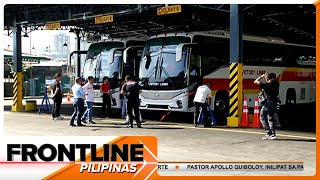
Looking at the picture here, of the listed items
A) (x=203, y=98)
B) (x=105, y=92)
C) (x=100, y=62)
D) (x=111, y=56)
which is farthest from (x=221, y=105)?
(x=100, y=62)

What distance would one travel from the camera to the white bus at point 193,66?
1606 cm

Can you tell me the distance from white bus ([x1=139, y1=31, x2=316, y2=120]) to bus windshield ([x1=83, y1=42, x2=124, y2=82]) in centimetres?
237

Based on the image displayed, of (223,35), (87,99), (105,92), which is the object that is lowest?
(87,99)

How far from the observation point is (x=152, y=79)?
54.8ft

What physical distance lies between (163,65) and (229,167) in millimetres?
9560

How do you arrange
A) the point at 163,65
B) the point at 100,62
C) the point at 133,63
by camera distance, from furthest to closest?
the point at 100,62 → the point at 133,63 → the point at 163,65

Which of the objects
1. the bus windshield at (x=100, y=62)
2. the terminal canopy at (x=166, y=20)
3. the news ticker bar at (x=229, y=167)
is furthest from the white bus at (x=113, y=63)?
the news ticker bar at (x=229, y=167)

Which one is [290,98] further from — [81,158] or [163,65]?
[81,158]

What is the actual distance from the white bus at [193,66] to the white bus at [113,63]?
1743 millimetres

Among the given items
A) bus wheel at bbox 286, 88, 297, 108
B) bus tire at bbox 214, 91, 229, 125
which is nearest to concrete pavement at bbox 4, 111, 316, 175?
bus tire at bbox 214, 91, 229, 125

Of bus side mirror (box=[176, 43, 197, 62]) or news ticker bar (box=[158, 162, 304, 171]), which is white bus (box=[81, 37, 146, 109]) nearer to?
bus side mirror (box=[176, 43, 197, 62])

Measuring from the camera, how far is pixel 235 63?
14.3 m

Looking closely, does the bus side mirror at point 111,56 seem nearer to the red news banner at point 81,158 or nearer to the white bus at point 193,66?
the white bus at point 193,66

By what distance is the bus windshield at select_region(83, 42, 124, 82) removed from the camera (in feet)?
63.4
